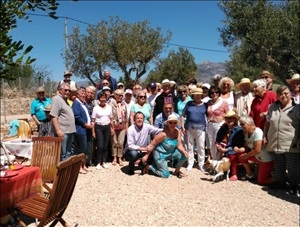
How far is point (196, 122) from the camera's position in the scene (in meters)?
6.67

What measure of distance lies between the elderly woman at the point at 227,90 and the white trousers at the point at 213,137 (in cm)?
45

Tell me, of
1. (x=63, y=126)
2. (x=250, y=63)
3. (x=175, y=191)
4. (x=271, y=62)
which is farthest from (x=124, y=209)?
(x=250, y=63)

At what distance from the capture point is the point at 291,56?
15.4 meters

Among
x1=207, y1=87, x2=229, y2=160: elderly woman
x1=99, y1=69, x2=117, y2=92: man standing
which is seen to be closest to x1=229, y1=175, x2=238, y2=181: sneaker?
x1=207, y1=87, x2=229, y2=160: elderly woman

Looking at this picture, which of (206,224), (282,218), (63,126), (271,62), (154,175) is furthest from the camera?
(271,62)

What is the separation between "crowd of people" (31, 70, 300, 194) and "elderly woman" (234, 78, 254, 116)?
19 millimetres

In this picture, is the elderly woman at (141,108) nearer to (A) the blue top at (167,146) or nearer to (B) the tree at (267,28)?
(A) the blue top at (167,146)

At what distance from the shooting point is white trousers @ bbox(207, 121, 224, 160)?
6656 millimetres

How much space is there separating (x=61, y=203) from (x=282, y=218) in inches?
123

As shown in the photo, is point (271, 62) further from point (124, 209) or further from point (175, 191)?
point (124, 209)

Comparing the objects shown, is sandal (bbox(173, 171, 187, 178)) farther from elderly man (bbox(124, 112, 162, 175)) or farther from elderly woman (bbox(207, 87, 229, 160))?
elderly woman (bbox(207, 87, 229, 160))

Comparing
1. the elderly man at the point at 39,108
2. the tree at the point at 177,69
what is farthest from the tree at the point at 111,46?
the elderly man at the point at 39,108

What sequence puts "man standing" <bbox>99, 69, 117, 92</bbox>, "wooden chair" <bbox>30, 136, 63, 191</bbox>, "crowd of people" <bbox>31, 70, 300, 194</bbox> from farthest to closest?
"man standing" <bbox>99, 69, 117, 92</bbox> → "crowd of people" <bbox>31, 70, 300, 194</bbox> → "wooden chair" <bbox>30, 136, 63, 191</bbox>

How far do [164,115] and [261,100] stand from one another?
1.95 m
